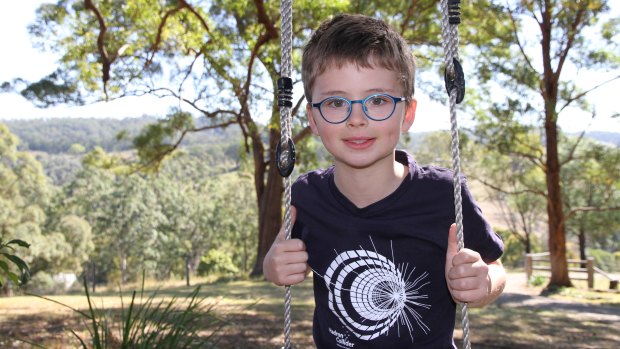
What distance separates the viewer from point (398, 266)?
1741 mm

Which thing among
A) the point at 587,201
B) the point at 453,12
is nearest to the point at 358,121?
the point at 453,12

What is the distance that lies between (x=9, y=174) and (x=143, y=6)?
2216 centimetres

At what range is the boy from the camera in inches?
66.2

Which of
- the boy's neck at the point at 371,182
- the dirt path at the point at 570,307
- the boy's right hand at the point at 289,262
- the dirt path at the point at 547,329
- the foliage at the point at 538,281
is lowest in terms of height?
the foliage at the point at 538,281

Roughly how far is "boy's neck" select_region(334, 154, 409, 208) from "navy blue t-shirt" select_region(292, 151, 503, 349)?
45 mm

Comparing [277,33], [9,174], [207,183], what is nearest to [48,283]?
[9,174]

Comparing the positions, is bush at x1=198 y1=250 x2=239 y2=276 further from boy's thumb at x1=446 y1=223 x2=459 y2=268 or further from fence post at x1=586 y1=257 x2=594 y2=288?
boy's thumb at x1=446 y1=223 x2=459 y2=268

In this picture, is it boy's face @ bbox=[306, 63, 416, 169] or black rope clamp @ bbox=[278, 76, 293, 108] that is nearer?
boy's face @ bbox=[306, 63, 416, 169]

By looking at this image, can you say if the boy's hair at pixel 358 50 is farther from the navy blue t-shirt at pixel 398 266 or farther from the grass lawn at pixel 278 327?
the grass lawn at pixel 278 327

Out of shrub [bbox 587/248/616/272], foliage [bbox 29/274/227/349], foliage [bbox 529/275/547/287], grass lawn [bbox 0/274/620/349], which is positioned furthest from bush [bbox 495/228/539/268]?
foliage [bbox 29/274/227/349]

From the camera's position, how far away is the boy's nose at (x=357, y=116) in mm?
1657

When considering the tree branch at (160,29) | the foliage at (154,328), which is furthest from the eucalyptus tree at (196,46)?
the foliage at (154,328)

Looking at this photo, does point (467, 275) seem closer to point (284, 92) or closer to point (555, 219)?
point (284, 92)

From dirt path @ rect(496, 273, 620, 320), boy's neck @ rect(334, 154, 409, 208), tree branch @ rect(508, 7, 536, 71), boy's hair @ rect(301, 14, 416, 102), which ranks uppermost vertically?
tree branch @ rect(508, 7, 536, 71)
